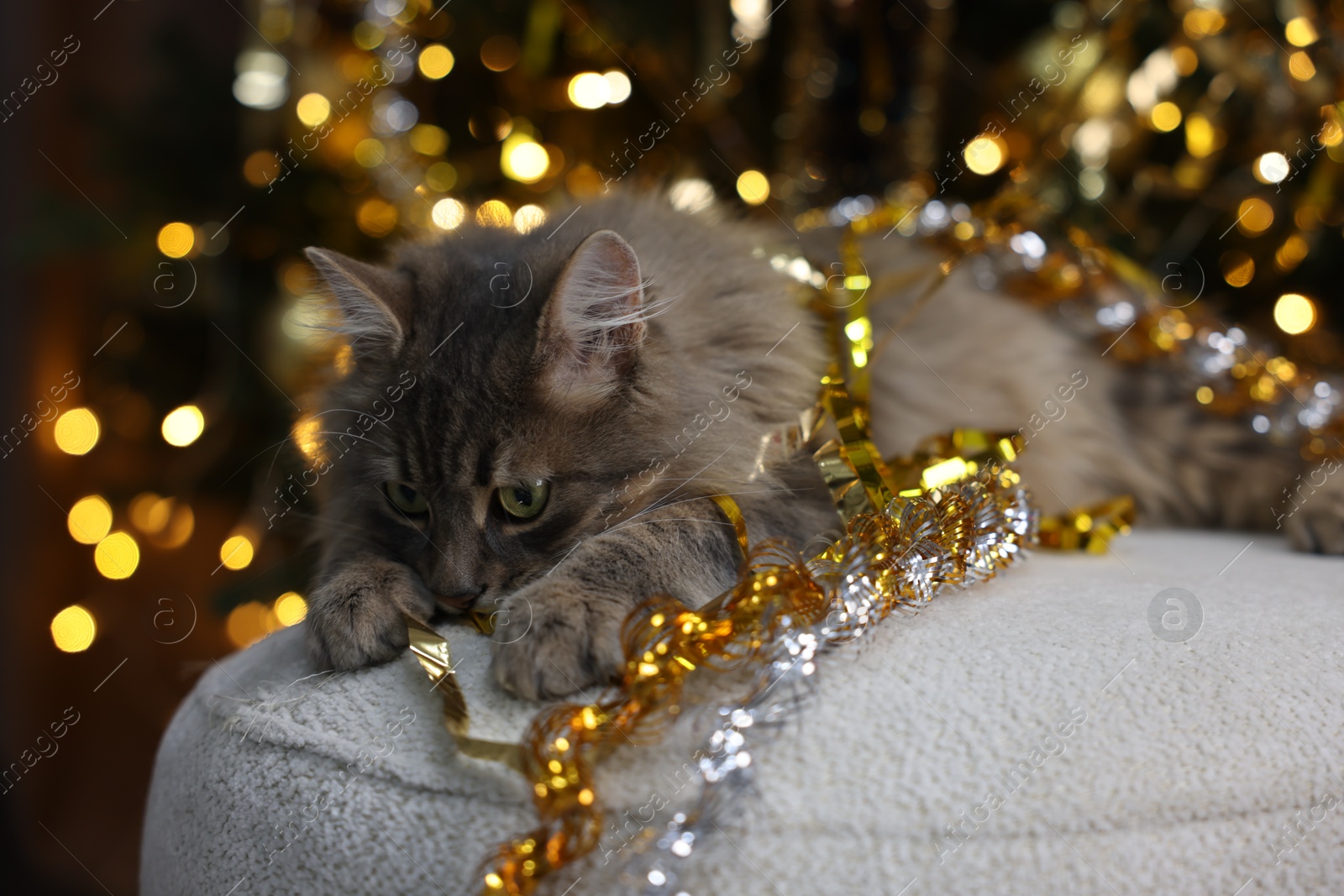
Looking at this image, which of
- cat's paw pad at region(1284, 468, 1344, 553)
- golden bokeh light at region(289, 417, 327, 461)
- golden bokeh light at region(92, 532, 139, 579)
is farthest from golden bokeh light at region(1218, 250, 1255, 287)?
golden bokeh light at region(92, 532, 139, 579)

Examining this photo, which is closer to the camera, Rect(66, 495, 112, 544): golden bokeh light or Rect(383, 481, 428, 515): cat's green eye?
Rect(383, 481, 428, 515): cat's green eye

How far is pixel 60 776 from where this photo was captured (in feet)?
7.51

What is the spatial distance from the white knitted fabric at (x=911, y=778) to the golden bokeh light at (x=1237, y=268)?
1.16 meters

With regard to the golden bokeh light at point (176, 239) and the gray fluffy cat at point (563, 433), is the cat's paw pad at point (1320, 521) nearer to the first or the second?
the gray fluffy cat at point (563, 433)

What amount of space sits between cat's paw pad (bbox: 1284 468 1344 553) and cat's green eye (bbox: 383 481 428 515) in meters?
1.18

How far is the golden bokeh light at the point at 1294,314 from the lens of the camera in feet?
5.03

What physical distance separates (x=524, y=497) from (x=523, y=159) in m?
1.02

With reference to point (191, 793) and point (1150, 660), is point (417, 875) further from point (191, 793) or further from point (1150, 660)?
point (1150, 660)

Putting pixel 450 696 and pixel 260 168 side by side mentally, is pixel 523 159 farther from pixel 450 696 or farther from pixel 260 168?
pixel 450 696

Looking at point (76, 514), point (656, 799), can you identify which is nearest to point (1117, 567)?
point (656, 799)

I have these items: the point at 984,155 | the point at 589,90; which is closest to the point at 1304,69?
the point at 984,155

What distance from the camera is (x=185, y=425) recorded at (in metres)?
1.68

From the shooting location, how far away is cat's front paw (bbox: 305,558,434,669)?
0.77 m

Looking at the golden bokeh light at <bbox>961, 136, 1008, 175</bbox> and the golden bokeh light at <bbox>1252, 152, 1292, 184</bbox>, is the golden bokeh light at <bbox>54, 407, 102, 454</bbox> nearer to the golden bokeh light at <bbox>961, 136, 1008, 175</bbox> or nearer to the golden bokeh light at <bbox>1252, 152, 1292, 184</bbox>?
the golden bokeh light at <bbox>961, 136, 1008, 175</bbox>
